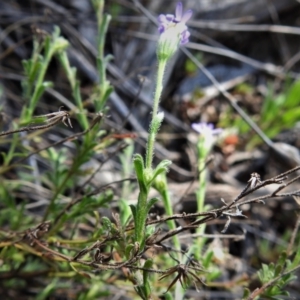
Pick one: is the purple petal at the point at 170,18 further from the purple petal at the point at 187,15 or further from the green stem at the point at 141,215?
the green stem at the point at 141,215

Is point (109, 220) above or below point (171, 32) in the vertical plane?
below

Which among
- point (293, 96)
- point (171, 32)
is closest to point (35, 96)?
point (171, 32)

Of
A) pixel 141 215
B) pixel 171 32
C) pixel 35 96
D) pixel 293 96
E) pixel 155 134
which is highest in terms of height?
pixel 293 96

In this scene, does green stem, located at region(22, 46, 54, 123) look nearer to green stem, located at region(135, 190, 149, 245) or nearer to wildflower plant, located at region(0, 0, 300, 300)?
wildflower plant, located at region(0, 0, 300, 300)

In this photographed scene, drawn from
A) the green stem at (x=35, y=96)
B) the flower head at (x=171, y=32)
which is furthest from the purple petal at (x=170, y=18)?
the green stem at (x=35, y=96)

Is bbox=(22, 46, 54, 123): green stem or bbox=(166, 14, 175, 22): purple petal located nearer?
bbox=(166, 14, 175, 22): purple petal

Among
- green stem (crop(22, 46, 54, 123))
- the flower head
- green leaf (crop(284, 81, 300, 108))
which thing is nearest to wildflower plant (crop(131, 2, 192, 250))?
the flower head

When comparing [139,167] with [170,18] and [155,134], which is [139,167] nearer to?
[155,134]

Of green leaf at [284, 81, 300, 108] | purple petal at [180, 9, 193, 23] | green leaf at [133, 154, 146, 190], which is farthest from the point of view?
green leaf at [284, 81, 300, 108]

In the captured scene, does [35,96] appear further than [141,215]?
Yes
